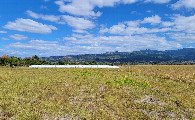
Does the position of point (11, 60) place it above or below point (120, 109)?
above

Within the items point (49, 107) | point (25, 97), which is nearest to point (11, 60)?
point (25, 97)

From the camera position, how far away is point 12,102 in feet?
35.1

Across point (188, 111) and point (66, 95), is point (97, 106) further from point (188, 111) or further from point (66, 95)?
point (188, 111)

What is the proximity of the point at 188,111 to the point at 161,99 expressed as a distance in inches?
102

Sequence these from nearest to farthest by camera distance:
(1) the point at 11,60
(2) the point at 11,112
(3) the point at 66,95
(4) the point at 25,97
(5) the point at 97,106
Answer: (2) the point at 11,112
(5) the point at 97,106
(4) the point at 25,97
(3) the point at 66,95
(1) the point at 11,60

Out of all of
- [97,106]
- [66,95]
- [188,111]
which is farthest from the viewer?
[66,95]

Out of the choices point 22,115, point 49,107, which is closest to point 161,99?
point 49,107

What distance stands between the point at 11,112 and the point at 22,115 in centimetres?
95

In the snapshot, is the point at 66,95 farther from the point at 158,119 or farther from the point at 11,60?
the point at 11,60

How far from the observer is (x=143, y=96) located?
12.9 m

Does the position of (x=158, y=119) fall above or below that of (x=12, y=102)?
below

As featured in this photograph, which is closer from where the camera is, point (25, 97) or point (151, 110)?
point (151, 110)

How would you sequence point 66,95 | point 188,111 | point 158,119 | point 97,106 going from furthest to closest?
1. point 66,95
2. point 97,106
3. point 188,111
4. point 158,119

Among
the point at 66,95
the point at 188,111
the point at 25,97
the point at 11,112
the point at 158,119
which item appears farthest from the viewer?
the point at 66,95
